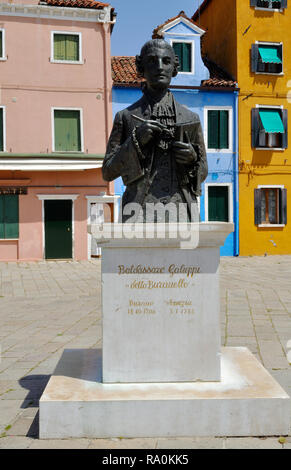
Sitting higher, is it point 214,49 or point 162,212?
point 214,49

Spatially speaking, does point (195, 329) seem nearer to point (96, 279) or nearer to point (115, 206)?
point (96, 279)

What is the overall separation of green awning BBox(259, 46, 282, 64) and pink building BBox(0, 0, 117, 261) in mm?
6157

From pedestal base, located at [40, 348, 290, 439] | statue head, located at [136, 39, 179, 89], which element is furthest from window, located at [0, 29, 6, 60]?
pedestal base, located at [40, 348, 290, 439]

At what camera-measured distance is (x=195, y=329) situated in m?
3.42

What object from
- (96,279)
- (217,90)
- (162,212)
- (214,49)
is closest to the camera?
(162,212)

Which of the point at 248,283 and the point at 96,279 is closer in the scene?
the point at 248,283

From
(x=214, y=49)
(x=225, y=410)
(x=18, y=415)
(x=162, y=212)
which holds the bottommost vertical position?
(x=18, y=415)

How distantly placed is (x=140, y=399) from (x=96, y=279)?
8937 millimetres

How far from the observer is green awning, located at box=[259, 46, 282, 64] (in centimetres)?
1841

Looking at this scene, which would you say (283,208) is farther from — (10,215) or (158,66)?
(158,66)

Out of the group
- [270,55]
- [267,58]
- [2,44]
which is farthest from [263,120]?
[2,44]

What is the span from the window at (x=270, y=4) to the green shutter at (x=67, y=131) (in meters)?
8.55

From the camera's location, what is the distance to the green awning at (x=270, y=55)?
1841 cm
